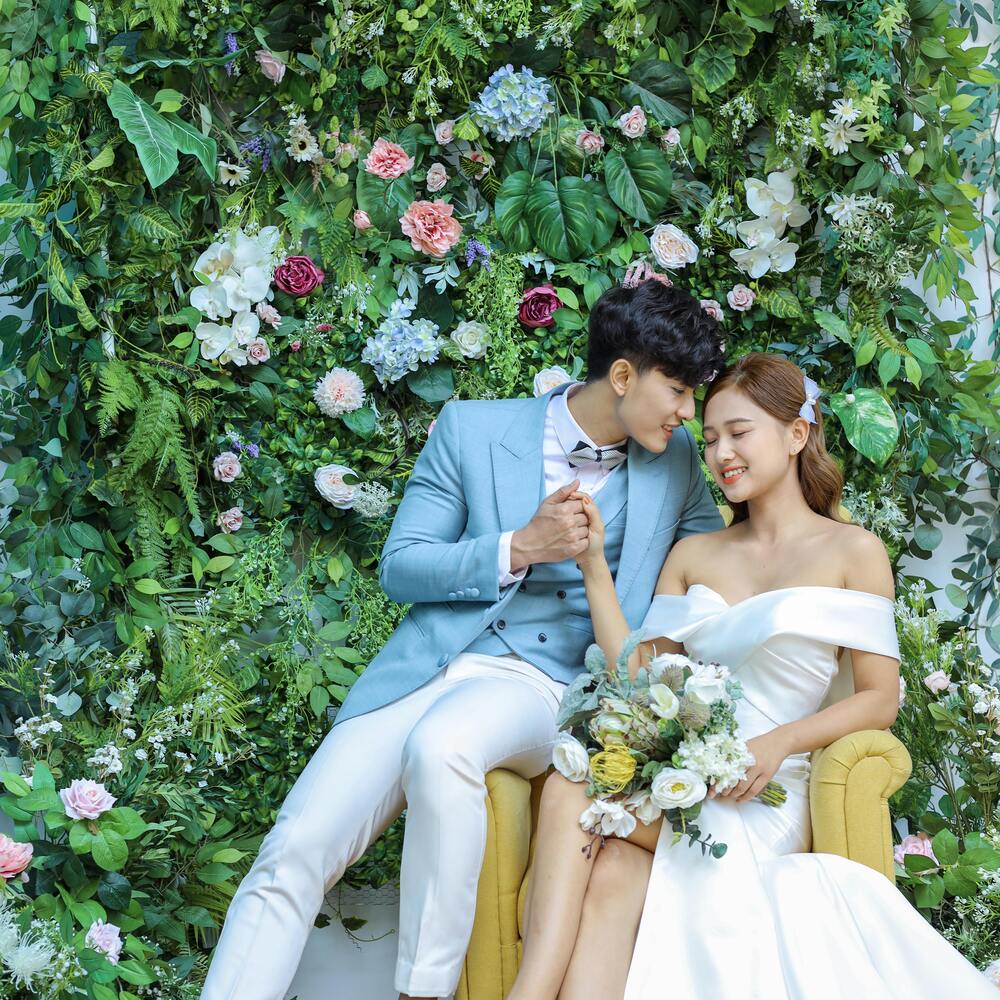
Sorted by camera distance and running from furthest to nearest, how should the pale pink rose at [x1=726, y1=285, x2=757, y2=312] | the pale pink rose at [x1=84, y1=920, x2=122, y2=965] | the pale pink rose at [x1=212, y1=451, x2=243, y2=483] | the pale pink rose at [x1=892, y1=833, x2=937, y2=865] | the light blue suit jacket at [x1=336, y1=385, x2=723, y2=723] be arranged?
1. the pale pink rose at [x1=726, y1=285, x2=757, y2=312]
2. the pale pink rose at [x1=212, y1=451, x2=243, y2=483]
3. the pale pink rose at [x1=892, y1=833, x2=937, y2=865]
4. the light blue suit jacket at [x1=336, y1=385, x2=723, y2=723]
5. the pale pink rose at [x1=84, y1=920, x2=122, y2=965]

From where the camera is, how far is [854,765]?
91.8 inches

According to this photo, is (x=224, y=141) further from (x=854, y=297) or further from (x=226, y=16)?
(x=854, y=297)

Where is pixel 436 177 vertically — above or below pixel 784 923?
above

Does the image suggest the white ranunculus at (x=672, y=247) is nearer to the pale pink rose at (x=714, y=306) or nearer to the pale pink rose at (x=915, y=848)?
the pale pink rose at (x=714, y=306)

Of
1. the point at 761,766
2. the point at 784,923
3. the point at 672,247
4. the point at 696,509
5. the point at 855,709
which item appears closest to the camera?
the point at 784,923

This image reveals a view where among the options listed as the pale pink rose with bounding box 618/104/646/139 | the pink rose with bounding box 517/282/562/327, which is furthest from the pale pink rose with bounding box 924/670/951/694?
the pale pink rose with bounding box 618/104/646/139

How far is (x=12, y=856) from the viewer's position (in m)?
2.55

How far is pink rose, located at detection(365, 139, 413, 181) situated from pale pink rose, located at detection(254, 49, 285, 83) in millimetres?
352

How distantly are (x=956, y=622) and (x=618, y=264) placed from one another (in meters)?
1.50

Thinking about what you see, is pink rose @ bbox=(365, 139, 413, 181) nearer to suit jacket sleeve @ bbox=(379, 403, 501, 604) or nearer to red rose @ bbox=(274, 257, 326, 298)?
red rose @ bbox=(274, 257, 326, 298)

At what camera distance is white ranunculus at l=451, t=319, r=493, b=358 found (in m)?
3.58

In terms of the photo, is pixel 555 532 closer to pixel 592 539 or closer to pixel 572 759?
pixel 592 539

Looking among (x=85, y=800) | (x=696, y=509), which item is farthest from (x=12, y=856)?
(x=696, y=509)

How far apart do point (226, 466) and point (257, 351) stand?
0.36 meters
